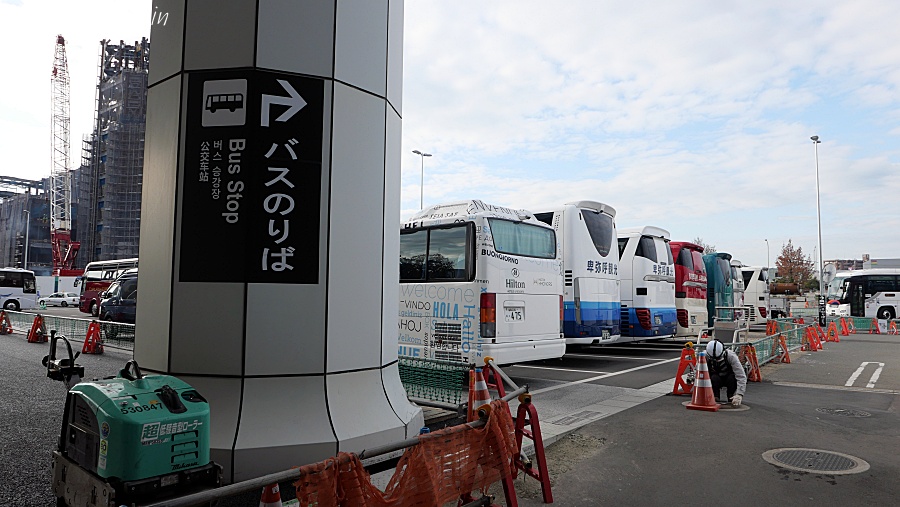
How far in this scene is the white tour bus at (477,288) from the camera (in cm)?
1000

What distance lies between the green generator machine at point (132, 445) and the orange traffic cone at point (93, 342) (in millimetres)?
15435

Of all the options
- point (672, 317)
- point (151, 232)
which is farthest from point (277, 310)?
point (672, 317)

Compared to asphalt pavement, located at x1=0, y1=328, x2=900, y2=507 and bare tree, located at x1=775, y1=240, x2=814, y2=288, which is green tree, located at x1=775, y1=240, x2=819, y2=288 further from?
asphalt pavement, located at x1=0, y1=328, x2=900, y2=507

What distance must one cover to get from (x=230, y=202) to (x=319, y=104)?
1.23 meters

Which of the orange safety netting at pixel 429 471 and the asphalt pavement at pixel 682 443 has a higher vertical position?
the orange safety netting at pixel 429 471

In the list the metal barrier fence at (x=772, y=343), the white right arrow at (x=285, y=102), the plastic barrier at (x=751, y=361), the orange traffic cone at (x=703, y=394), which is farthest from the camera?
the metal barrier fence at (x=772, y=343)

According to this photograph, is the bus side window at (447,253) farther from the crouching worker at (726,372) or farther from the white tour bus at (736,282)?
the white tour bus at (736,282)

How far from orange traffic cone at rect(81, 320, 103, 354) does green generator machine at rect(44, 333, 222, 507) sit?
Result: 608 inches

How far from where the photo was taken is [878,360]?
649 inches

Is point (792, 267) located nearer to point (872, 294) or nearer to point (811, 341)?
point (872, 294)

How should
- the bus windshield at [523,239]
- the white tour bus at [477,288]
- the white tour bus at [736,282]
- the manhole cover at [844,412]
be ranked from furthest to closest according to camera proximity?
the white tour bus at [736,282] → the bus windshield at [523,239] → the white tour bus at [477,288] → the manhole cover at [844,412]

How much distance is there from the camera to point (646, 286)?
17.5 m

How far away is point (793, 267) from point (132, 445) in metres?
83.8

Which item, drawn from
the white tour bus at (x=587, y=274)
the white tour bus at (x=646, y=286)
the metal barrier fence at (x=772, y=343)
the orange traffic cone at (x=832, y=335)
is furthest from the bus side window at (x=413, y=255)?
the orange traffic cone at (x=832, y=335)
